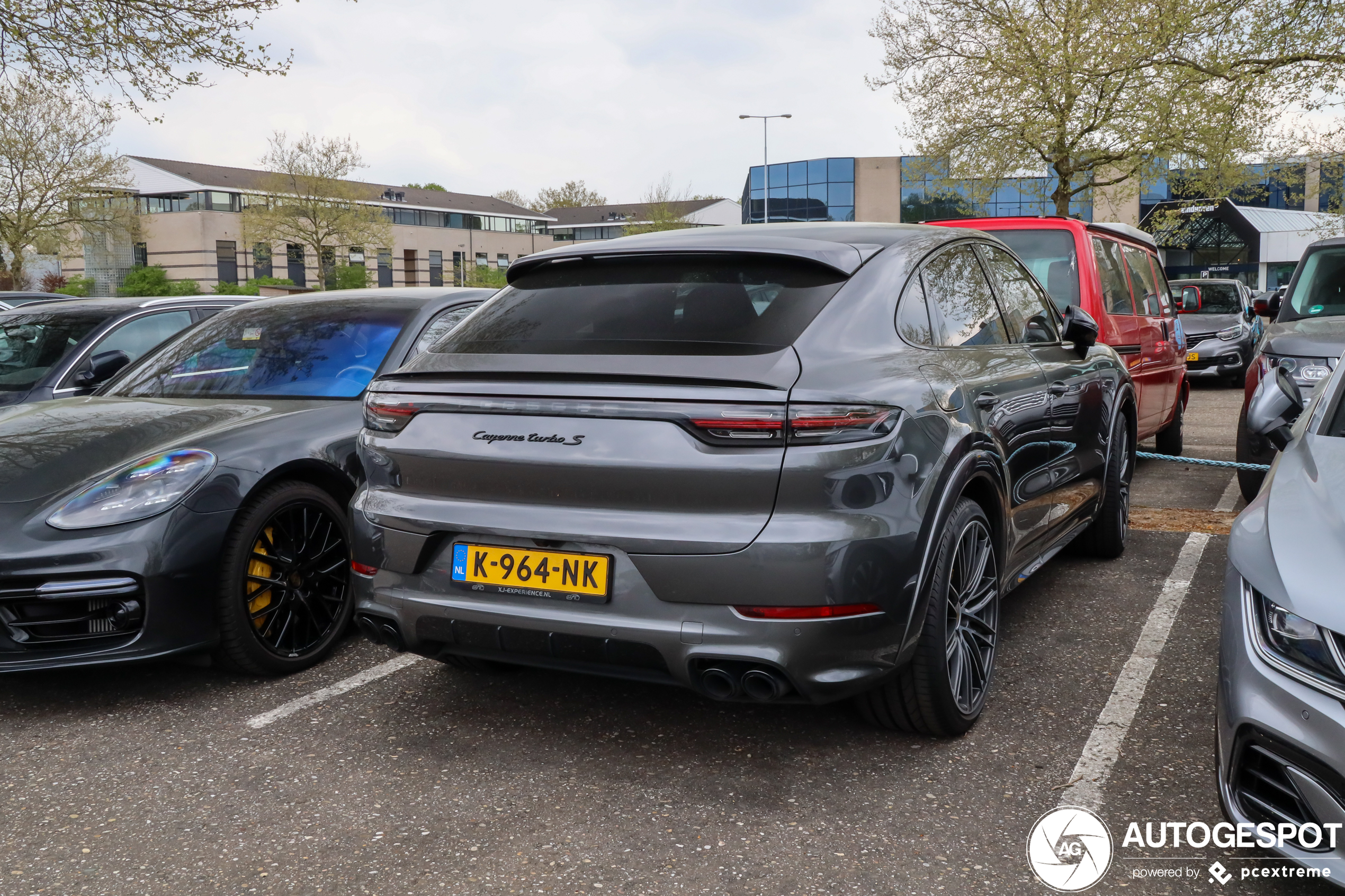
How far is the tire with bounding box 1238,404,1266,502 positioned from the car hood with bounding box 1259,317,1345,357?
43 centimetres

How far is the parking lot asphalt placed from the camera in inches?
102

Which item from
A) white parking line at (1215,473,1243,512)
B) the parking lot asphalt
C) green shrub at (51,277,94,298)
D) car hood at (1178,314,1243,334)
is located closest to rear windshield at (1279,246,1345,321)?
white parking line at (1215,473,1243,512)

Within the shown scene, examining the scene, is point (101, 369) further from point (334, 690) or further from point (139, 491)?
point (334, 690)

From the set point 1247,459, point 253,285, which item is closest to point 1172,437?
point 1247,459

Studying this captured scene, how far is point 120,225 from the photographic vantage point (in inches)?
2060

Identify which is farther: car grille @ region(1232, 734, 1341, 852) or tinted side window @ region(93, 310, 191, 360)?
tinted side window @ region(93, 310, 191, 360)

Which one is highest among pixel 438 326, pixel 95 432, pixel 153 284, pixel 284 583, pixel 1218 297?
pixel 153 284

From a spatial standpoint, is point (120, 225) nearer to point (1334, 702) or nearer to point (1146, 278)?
point (1146, 278)

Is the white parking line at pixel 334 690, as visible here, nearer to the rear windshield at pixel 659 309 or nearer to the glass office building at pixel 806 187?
the rear windshield at pixel 659 309

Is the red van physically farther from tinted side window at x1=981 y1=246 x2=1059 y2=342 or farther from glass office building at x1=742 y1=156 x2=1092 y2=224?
glass office building at x1=742 y1=156 x2=1092 y2=224

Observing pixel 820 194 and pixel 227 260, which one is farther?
pixel 227 260

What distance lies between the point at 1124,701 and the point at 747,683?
1.58 meters

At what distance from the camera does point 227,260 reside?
71.4 meters

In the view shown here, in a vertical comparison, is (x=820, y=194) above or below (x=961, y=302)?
above
